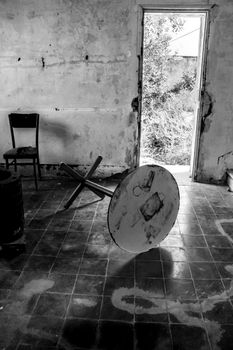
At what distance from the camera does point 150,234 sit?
10.9 ft

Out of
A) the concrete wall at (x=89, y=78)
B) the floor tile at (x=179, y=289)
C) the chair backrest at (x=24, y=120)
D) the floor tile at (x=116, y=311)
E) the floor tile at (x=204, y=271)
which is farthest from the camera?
the chair backrest at (x=24, y=120)

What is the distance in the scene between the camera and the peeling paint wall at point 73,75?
16.5 feet

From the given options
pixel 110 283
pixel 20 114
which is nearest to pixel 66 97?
pixel 20 114

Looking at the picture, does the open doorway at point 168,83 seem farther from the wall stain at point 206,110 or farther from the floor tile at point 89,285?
the floor tile at point 89,285

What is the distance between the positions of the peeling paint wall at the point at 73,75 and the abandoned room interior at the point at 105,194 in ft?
0.05

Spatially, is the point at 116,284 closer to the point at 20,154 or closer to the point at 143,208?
the point at 143,208

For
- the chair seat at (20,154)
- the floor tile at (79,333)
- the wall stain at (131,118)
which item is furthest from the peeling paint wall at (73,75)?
the floor tile at (79,333)

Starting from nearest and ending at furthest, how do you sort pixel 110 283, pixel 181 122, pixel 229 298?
pixel 229 298 < pixel 110 283 < pixel 181 122

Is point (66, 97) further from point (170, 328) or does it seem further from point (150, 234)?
point (170, 328)

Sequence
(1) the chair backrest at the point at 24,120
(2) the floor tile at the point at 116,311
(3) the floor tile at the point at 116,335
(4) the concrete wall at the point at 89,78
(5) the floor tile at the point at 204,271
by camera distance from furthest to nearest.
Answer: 1. (1) the chair backrest at the point at 24,120
2. (4) the concrete wall at the point at 89,78
3. (5) the floor tile at the point at 204,271
4. (2) the floor tile at the point at 116,311
5. (3) the floor tile at the point at 116,335

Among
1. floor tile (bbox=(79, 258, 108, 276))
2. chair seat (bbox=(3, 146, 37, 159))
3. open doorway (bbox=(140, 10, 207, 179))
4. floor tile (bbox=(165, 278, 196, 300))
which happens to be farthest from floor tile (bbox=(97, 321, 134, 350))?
open doorway (bbox=(140, 10, 207, 179))

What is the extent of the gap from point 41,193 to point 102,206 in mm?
1075

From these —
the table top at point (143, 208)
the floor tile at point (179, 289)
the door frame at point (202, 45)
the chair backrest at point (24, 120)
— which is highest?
the door frame at point (202, 45)

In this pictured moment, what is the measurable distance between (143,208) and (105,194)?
3.12 feet
